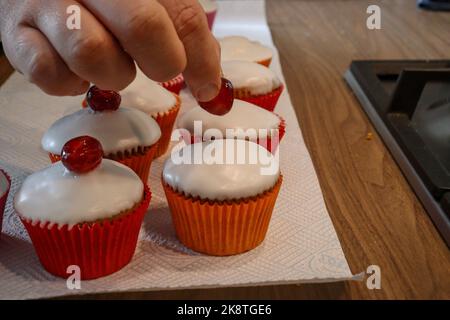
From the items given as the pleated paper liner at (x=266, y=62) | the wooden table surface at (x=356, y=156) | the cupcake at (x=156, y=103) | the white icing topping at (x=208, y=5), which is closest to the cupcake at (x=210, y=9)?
the white icing topping at (x=208, y=5)

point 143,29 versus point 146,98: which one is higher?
point 143,29

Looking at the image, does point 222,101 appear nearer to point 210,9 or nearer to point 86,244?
point 86,244

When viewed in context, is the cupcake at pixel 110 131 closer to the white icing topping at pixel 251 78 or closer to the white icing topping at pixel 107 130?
the white icing topping at pixel 107 130

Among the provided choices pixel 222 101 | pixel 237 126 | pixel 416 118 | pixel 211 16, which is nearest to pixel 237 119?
pixel 237 126

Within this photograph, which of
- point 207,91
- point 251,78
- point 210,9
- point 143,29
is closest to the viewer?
point 143,29

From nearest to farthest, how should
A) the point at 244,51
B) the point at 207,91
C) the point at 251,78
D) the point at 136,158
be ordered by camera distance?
the point at 207,91
the point at 136,158
the point at 251,78
the point at 244,51

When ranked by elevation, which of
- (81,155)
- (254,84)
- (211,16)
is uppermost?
(81,155)
